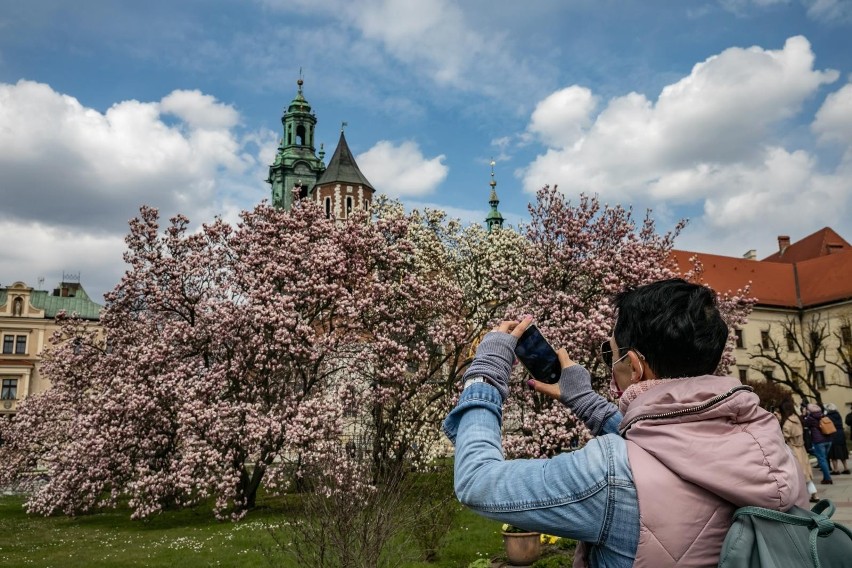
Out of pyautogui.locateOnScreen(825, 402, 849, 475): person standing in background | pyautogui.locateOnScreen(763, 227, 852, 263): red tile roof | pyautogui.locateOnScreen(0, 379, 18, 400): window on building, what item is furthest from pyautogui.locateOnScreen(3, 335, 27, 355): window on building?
pyautogui.locateOnScreen(763, 227, 852, 263): red tile roof

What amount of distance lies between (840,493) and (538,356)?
16.3 m

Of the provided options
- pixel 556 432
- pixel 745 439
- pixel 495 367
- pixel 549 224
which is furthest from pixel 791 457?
pixel 549 224

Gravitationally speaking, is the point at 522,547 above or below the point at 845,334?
below

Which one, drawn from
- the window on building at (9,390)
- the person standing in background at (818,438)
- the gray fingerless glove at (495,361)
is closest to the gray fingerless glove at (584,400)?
the gray fingerless glove at (495,361)

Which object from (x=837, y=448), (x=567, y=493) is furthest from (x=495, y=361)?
(x=837, y=448)

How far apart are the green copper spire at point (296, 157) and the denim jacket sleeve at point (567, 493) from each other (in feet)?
262

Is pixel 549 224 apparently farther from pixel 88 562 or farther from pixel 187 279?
pixel 88 562

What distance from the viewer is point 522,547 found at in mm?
10680

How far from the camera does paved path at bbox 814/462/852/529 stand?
1139 cm

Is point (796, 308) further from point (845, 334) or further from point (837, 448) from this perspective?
point (837, 448)

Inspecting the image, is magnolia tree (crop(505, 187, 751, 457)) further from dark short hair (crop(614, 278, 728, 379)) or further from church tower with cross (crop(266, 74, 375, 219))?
church tower with cross (crop(266, 74, 375, 219))

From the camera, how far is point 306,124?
83812 mm

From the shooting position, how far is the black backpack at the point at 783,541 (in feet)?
5.10

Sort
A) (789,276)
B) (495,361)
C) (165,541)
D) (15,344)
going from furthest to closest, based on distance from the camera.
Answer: (789,276)
(15,344)
(165,541)
(495,361)
